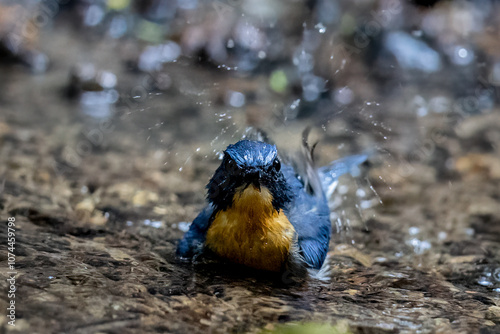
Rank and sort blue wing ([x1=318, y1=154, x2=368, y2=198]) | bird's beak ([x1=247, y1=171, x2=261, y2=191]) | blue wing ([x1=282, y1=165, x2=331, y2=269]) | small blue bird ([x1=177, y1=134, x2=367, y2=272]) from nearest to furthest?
bird's beak ([x1=247, y1=171, x2=261, y2=191]), small blue bird ([x1=177, y1=134, x2=367, y2=272]), blue wing ([x1=282, y1=165, x2=331, y2=269]), blue wing ([x1=318, y1=154, x2=368, y2=198])

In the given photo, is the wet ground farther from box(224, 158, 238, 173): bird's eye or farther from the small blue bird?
box(224, 158, 238, 173): bird's eye

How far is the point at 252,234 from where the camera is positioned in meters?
3.59

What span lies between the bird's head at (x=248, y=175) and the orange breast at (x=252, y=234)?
40mm

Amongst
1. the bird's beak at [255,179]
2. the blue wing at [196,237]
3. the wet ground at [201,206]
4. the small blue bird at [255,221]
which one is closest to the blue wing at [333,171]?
the wet ground at [201,206]

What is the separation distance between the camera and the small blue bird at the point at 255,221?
345 cm

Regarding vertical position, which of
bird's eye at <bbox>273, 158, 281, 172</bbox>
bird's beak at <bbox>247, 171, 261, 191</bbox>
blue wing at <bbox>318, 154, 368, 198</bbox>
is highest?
blue wing at <bbox>318, 154, 368, 198</bbox>

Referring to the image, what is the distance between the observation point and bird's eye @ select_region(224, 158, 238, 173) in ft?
11.1

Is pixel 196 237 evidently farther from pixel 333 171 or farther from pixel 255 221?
pixel 333 171

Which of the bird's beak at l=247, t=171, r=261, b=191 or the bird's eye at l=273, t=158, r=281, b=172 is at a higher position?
the bird's eye at l=273, t=158, r=281, b=172

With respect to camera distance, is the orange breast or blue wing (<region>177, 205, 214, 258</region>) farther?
blue wing (<region>177, 205, 214, 258</region>)

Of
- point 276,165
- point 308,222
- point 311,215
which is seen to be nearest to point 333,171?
point 311,215

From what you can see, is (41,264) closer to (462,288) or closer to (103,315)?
(103,315)

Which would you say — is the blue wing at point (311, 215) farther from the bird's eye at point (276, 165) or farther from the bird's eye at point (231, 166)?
the bird's eye at point (231, 166)

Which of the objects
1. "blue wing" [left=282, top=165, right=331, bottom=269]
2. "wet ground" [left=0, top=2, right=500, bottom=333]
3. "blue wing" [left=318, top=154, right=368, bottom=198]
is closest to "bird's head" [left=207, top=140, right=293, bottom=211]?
"blue wing" [left=282, top=165, right=331, bottom=269]
